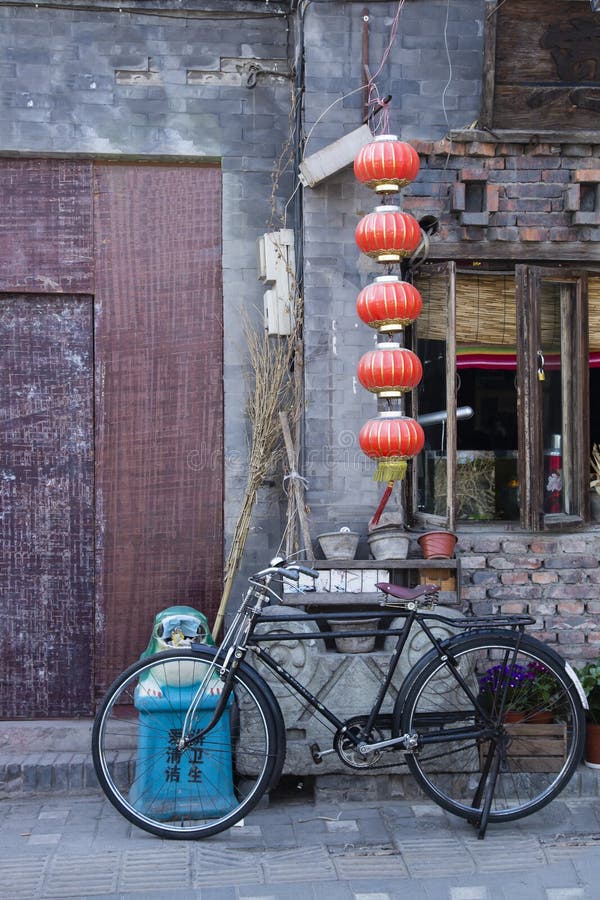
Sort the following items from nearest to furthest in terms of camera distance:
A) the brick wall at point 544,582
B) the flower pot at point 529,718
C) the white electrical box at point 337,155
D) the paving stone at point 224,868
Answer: the paving stone at point 224,868
the flower pot at point 529,718
the white electrical box at point 337,155
the brick wall at point 544,582

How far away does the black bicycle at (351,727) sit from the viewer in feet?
16.5

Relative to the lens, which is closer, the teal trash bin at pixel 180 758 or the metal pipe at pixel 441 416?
the teal trash bin at pixel 180 758

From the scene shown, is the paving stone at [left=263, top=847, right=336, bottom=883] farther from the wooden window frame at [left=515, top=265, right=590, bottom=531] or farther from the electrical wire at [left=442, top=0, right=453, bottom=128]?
the electrical wire at [left=442, top=0, right=453, bottom=128]

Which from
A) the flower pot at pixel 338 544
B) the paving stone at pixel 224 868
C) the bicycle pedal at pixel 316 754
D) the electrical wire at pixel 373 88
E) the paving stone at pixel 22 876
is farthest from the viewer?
the electrical wire at pixel 373 88

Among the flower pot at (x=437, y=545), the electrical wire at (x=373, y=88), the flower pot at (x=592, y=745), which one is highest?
the electrical wire at (x=373, y=88)

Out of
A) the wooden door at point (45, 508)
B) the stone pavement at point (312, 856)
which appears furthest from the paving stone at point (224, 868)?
the wooden door at point (45, 508)

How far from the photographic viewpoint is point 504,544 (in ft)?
20.9

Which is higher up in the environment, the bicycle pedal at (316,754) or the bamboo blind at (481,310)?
the bamboo blind at (481,310)

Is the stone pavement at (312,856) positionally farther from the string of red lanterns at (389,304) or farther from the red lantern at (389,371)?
the red lantern at (389,371)

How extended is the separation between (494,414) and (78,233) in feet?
9.80

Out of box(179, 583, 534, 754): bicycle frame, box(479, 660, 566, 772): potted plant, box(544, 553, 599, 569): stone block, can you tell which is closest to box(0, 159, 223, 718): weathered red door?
box(179, 583, 534, 754): bicycle frame

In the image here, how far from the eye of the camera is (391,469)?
5.69 meters

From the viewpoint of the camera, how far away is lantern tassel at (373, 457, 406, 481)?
18.5ft

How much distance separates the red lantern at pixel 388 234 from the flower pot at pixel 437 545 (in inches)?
64.6
